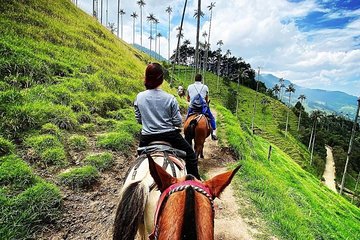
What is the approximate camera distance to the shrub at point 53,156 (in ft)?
19.1

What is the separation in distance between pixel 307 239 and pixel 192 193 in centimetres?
696

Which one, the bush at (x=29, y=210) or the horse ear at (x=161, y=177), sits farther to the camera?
the bush at (x=29, y=210)

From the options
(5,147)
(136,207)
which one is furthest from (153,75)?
(5,147)

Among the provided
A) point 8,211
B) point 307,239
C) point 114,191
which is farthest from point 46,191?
point 307,239

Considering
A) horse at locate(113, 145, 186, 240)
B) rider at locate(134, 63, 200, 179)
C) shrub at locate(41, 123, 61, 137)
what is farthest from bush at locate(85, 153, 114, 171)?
horse at locate(113, 145, 186, 240)

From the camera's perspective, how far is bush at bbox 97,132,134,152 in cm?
736

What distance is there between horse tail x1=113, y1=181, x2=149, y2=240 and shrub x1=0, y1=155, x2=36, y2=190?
2963mm

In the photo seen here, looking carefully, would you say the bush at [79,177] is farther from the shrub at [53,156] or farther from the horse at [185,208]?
the horse at [185,208]

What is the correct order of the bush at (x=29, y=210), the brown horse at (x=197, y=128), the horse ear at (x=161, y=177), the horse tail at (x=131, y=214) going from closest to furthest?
the horse ear at (x=161, y=177), the horse tail at (x=131, y=214), the bush at (x=29, y=210), the brown horse at (x=197, y=128)

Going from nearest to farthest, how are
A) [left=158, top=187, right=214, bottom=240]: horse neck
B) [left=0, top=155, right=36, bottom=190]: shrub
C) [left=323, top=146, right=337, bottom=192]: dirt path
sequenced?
1. [left=158, top=187, right=214, bottom=240]: horse neck
2. [left=0, top=155, right=36, bottom=190]: shrub
3. [left=323, top=146, right=337, bottom=192]: dirt path

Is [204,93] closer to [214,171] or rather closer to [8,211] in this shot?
[214,171]

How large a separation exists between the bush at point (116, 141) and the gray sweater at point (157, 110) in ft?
12.3

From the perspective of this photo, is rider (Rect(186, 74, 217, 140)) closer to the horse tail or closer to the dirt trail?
the dirt trail

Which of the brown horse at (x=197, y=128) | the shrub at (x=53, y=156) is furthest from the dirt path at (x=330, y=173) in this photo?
the shrub at (x=53, y=156)
